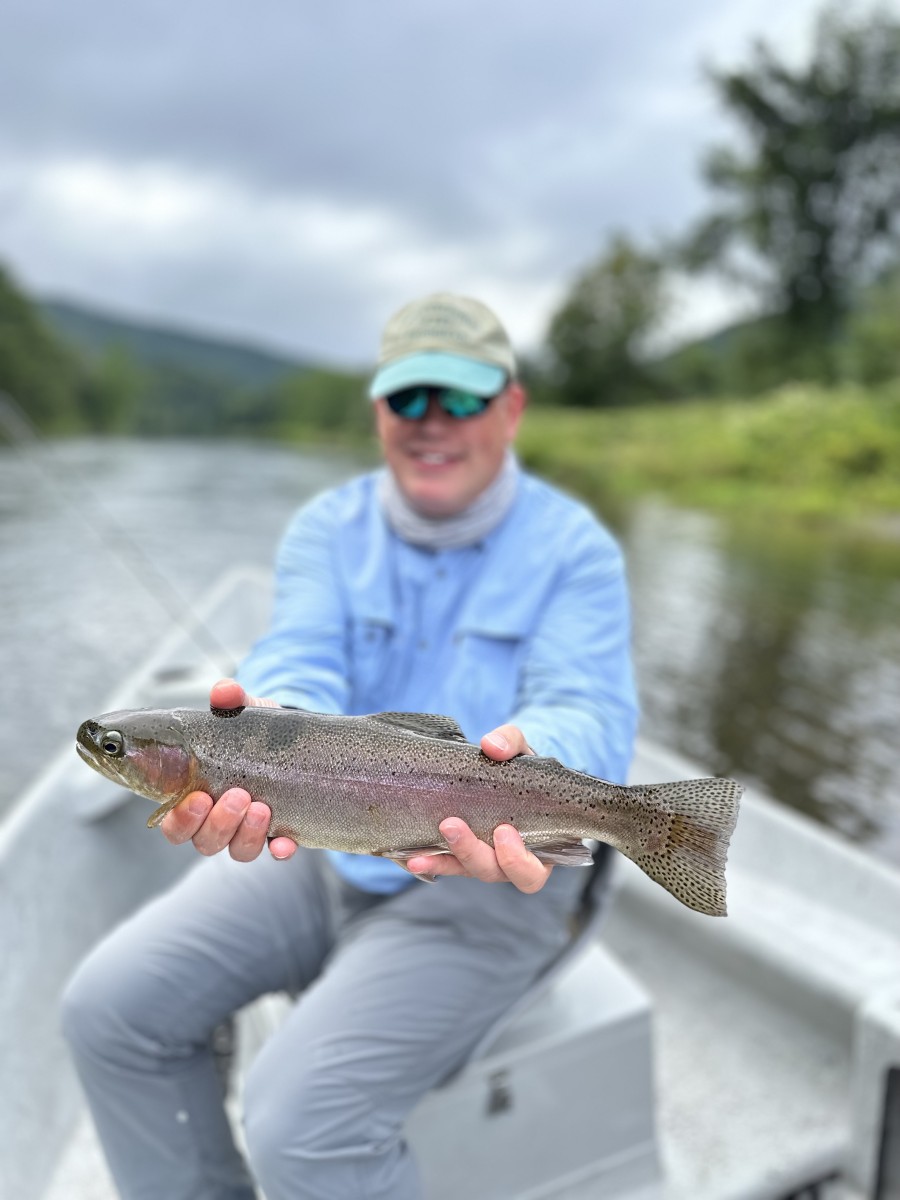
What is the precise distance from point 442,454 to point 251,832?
1340 mm

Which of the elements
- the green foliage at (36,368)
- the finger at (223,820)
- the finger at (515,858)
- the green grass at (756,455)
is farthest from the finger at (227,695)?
the green foliage at (36,368)

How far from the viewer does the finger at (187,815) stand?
2117 mm

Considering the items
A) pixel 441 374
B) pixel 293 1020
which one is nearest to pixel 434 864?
pixel 293 1020

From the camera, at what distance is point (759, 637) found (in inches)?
563

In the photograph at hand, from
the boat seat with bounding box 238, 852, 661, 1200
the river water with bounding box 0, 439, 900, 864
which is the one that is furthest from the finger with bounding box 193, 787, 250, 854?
the river water with bounding box 0, 439, 900, 864

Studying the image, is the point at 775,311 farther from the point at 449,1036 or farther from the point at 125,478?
the point at 449,1036

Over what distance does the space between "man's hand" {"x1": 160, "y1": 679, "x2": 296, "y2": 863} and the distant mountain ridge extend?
54.2 meters

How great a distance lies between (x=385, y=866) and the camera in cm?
281

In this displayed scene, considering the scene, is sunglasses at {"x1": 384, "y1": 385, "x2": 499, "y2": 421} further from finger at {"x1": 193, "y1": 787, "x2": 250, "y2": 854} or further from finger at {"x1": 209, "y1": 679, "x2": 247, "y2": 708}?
finger at {"x1": 193, "y1": 787, "x2": 250, "y2": 854}

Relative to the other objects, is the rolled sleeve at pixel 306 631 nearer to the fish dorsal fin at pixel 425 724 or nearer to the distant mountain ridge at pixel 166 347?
the fish dorsal fin at pixel 425 724

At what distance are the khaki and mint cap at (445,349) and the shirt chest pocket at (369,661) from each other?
692 millimetres

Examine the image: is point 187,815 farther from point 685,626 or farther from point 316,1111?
point 685,626

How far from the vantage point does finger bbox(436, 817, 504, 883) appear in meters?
2.12

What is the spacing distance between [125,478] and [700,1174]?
99.8 ft
